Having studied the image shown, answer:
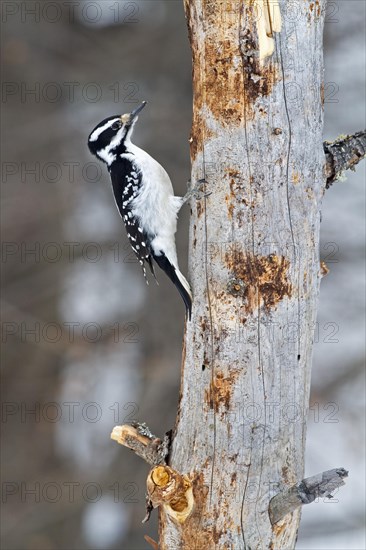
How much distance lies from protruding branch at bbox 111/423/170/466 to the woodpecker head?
152 centimetres

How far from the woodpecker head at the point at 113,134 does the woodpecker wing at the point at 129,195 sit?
9 centimetres

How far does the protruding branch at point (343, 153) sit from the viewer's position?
3.24 m

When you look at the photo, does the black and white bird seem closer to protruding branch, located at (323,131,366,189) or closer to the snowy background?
protruding branch, located at (323,131,366,189)

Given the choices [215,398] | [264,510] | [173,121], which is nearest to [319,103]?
[215,398]

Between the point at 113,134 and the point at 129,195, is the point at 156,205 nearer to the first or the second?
the point at 129,195

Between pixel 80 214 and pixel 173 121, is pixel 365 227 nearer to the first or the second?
pixel 173 121

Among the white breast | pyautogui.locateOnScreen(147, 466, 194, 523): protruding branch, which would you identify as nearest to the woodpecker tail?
the white breast

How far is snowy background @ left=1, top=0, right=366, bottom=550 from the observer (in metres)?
6.31

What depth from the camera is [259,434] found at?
3164mm

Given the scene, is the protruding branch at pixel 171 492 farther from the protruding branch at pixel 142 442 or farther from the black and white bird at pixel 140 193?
the black and white bird at pixel 140 193

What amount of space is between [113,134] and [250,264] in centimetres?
140

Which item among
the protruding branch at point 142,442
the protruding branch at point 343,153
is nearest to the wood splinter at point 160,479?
the protruding branch at point 142,442

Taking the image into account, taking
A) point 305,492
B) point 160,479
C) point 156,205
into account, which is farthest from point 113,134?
point 305,492

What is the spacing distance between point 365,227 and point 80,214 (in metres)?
2.21
